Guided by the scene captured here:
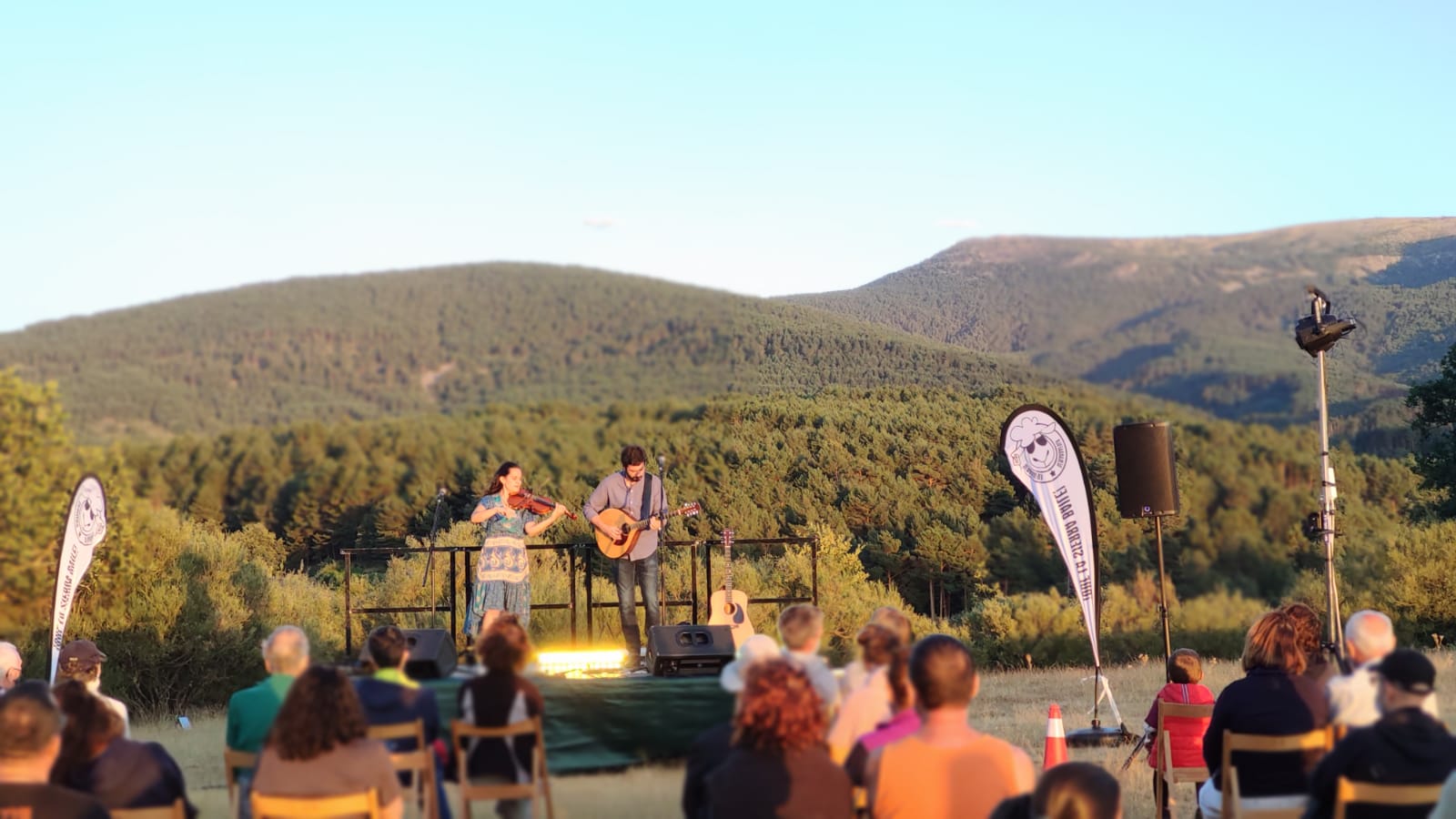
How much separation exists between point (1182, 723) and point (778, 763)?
10.4 ft

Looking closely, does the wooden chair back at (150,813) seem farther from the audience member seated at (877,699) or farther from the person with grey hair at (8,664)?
→ the person with grey hair at (8,664)

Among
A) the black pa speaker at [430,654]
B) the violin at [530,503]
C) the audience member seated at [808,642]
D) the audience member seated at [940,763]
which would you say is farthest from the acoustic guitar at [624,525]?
the audience member seated at [940,763]

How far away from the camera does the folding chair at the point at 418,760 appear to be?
13.7 feet

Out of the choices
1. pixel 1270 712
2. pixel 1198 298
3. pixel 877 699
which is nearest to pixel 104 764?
pixel 877 699

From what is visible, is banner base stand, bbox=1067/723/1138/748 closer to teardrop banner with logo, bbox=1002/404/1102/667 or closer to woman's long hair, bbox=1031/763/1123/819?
teardrop banner with logo, bbox=1002/404/1102/667

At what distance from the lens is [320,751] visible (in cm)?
353

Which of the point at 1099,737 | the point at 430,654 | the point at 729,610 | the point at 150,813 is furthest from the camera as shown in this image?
the point at 729,610

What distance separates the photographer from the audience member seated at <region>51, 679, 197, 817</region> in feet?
12.3

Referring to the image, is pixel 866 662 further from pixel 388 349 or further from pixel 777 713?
pixel 388 349

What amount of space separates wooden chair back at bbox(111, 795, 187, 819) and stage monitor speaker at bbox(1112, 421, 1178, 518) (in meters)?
6.26

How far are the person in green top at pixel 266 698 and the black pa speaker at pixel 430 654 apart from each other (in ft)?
5.91

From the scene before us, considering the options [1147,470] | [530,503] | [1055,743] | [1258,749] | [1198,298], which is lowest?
[1055,743]

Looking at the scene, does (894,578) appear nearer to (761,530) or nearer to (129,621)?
(761,530)

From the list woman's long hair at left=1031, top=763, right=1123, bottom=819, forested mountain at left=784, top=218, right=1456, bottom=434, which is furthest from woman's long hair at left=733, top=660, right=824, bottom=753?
forested mountain at left=784, top=218, right=1456, bottom=434
